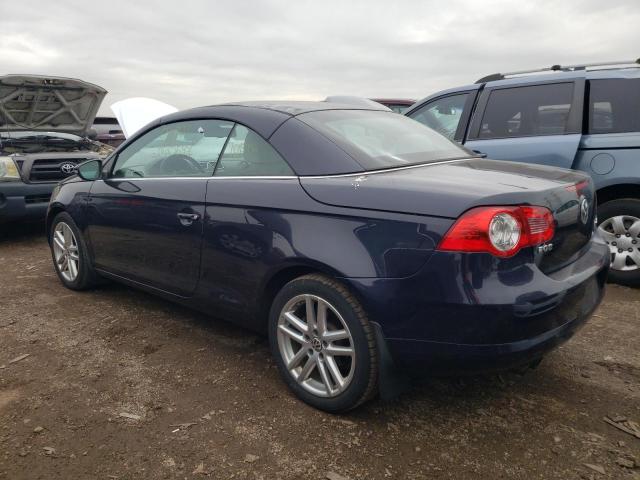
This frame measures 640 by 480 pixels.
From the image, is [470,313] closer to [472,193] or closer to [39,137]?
[472,193]

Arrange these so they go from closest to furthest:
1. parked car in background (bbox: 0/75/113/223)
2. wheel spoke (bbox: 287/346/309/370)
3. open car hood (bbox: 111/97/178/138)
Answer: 1. wheel spoke (bbox: 287/346/309/370)
2. parked car in background (bbox: 0/75/113/223)
3. open car hood (bbox: 111/97/178/138)

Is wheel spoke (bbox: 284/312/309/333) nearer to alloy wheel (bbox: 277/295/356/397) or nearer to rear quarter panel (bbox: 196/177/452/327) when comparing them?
alloy wheel (bbox: 277/295/356/397)

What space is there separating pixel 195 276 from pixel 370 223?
4.15 ft

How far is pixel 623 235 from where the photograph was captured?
4.28 meters

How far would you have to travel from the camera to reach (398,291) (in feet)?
7.08

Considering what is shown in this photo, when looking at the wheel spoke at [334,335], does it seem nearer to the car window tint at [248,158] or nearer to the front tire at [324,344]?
the front tire at [324,344]

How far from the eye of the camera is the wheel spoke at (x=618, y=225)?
4254 mm

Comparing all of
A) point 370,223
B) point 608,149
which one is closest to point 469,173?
point 370,223

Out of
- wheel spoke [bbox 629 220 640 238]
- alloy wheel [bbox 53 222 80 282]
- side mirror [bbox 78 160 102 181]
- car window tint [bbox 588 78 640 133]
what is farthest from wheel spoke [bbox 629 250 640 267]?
alloy wheel [bbox 53 222 80 282]

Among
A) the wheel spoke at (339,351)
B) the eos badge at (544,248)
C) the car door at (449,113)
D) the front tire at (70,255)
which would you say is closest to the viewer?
the eos badge at (544,248)

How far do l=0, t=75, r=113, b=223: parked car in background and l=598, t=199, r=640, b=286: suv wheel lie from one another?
5796 millimetres

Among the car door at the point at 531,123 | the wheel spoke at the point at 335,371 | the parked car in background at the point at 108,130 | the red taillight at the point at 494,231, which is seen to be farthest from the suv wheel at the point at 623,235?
the parked car in background at the point at 108,130

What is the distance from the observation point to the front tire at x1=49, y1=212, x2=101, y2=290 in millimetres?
4109

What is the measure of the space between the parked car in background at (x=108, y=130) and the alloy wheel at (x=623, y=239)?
44.8ft
